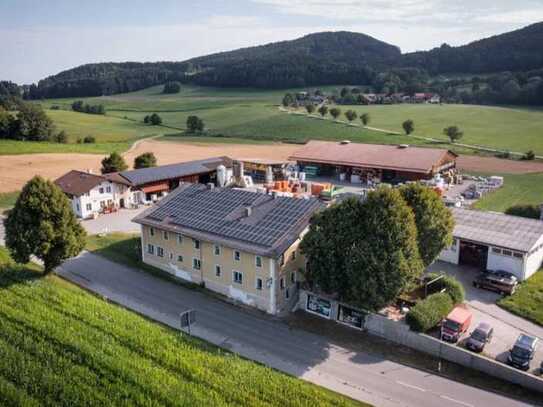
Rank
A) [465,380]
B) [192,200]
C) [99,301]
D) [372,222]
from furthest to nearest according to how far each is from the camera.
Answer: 1. [192,200]
2. [99,301]
3. [372,222]
4. [465,380]

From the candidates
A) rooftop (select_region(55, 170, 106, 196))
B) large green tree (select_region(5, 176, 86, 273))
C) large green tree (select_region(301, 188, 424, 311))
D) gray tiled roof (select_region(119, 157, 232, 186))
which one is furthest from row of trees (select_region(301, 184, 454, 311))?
gray tiled roof (select_region(119, 157, 232, 186))

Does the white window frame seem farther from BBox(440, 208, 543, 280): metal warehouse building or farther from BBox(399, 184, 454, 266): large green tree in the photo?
BBox(440, 208, 543, 280): metal warehouse building

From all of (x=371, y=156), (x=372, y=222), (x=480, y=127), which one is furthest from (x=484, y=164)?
(x=372, y=222)

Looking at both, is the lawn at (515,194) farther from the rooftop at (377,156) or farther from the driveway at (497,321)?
the driveway at (497,321)

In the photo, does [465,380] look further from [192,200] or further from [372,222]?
[192,200]

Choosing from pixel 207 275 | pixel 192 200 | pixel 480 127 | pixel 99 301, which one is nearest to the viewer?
pixel 99 301

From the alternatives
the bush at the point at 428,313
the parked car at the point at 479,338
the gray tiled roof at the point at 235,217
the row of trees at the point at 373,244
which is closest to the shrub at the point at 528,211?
the row of trees at the point at 373,244
